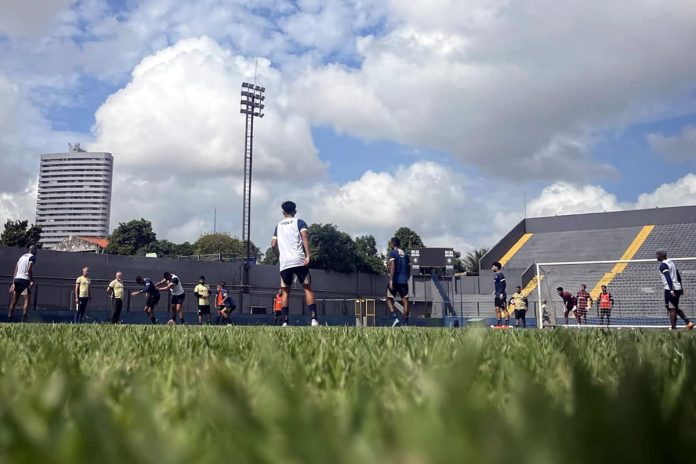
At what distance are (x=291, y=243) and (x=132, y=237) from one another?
74.1 metres

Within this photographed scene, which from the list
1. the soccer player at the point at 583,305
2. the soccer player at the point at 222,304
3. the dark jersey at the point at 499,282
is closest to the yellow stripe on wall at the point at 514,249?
the soccer player at the point at 583,305

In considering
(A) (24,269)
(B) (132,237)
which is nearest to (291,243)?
(A) (24,269)

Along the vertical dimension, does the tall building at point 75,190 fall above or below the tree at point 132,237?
above

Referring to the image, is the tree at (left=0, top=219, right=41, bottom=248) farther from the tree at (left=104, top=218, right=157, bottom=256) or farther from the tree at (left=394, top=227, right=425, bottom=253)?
the tree at (left=394, top=227, right=425, bottom=253)

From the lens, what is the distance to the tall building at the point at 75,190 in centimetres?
18100

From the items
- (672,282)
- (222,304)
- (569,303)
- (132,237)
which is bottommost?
(222,304)

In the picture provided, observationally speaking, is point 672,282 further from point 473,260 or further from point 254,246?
point 254,246

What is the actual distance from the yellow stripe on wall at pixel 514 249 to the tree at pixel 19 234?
49.0m

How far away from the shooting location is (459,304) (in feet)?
143

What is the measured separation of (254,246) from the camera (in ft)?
316

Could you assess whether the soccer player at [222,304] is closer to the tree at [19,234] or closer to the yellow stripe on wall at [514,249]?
the yellow stripe on wall at [514,249]

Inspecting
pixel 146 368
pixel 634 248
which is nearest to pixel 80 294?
pixel 146 368

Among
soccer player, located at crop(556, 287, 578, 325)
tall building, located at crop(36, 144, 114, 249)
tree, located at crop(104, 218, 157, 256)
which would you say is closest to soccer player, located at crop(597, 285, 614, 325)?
soccer player, located at crop(556, 287, 578, 325)

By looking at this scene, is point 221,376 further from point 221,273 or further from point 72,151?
point 72,151
